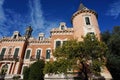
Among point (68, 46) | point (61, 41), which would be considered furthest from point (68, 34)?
point (68, 46)

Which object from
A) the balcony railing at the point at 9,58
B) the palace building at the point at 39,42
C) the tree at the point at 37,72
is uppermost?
the palace building at the point at 39,42

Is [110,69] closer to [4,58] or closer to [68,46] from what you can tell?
[68,46]

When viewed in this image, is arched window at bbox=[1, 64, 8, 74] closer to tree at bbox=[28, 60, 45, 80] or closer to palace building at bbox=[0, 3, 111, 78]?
palace building at bbox=[0, 3, 111, 78]

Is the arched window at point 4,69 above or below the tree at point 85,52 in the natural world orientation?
below

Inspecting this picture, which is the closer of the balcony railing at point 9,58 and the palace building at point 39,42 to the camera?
the palace building at point 39,42

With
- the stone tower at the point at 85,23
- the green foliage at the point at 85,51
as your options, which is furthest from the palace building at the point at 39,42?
the green foliage at the point at 85,51

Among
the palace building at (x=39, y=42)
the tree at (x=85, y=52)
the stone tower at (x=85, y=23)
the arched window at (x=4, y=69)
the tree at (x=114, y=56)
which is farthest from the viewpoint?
the arched window at (x=4, y=69)

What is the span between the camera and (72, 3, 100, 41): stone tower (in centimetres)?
2731

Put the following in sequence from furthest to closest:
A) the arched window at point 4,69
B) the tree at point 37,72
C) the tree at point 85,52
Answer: the arched window at point 4,69, the tree at point 37,72, the tree at point 85,52

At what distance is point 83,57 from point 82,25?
11.5 metres

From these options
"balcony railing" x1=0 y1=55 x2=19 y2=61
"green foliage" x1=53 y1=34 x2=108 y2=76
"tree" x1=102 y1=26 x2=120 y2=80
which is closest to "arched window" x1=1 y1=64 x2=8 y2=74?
"balcony railing" x1=0 y1=55 x2=19 y2=61

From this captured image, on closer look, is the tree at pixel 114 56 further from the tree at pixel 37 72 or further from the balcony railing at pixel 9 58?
the balcony railing at pixel 9 58

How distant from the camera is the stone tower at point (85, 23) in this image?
89.6 ft

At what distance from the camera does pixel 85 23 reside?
93.9ft
